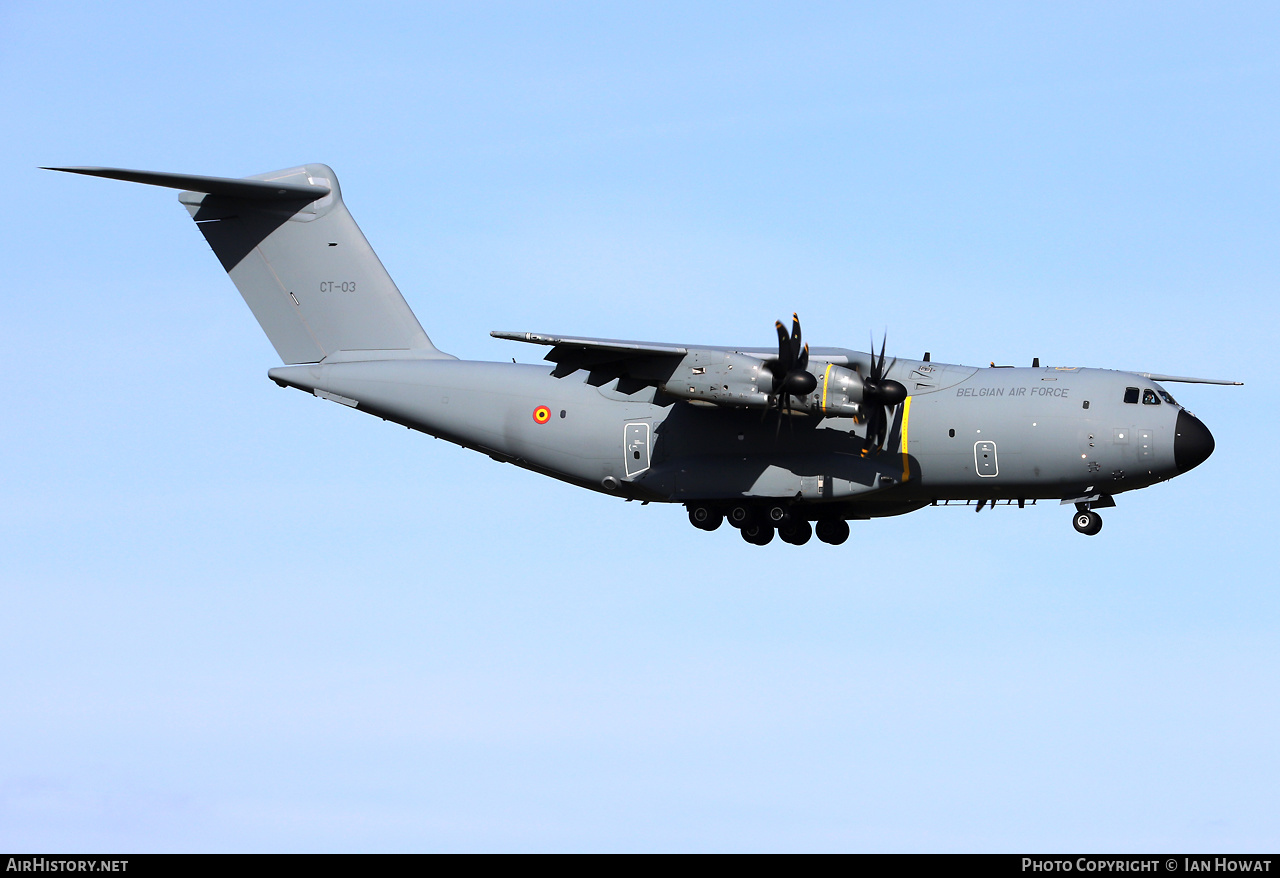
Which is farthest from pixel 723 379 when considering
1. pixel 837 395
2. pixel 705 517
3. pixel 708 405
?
pixel 705 517

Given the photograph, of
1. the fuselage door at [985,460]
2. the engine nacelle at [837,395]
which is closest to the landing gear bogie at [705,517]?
the engine nacelle at [837,395]

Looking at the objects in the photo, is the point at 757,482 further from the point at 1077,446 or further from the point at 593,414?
the point at 1077,446

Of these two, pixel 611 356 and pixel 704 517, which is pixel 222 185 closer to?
pixel 611 356

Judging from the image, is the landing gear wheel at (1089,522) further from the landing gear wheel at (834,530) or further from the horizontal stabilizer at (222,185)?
the horizontal stabilizer at (222,185)

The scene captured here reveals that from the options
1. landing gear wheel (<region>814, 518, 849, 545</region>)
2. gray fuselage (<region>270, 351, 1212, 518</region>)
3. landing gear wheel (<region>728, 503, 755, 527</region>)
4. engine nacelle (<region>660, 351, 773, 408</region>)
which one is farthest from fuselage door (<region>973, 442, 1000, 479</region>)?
landing gear wheel (<region>728, 503, 755, 527</region>)

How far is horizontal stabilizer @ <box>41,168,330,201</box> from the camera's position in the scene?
26875 millimetres

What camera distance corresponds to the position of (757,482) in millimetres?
26062

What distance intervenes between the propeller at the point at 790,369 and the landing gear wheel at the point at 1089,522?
4.92 m

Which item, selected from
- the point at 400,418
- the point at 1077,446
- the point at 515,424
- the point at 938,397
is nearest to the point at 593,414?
the point at 515,424

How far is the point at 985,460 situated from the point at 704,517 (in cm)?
478

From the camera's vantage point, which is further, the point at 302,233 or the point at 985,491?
the point at 302,233

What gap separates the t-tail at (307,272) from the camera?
1136 inches

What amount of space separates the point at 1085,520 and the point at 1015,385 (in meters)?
2.44

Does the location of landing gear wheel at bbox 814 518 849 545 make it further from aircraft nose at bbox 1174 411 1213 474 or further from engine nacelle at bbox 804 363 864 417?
aircraft nose at bbox 1174 411 1213 474
